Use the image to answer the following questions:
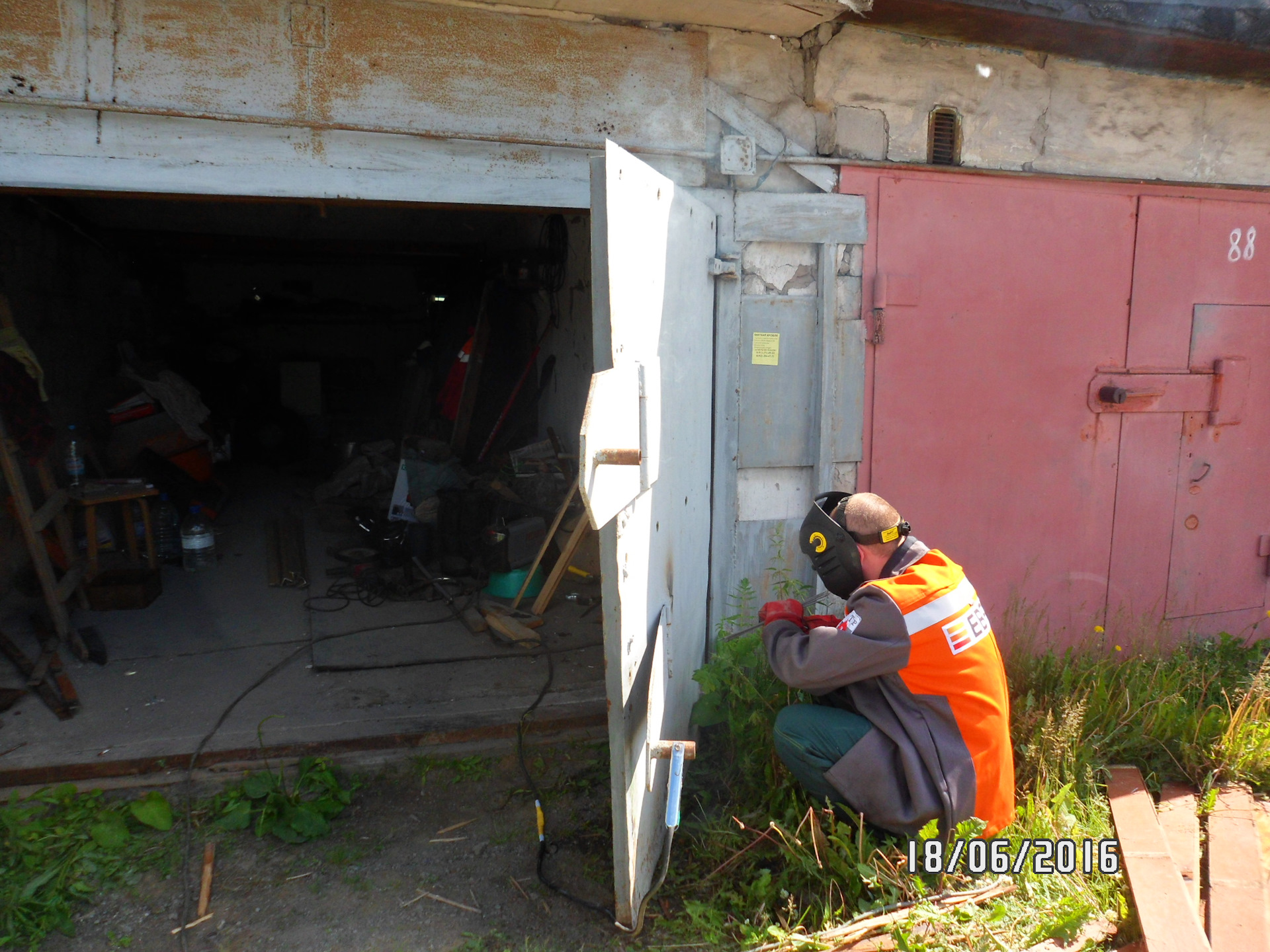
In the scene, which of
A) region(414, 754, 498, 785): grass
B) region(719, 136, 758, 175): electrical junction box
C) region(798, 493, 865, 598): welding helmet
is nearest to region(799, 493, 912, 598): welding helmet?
region(798, 493, 865, 598): welding helmet

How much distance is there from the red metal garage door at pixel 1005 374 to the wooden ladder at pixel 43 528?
4443 mm

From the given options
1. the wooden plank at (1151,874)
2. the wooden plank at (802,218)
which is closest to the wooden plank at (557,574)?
the wooden plank at (802,218)

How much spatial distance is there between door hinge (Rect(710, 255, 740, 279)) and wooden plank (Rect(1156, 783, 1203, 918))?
111 inches

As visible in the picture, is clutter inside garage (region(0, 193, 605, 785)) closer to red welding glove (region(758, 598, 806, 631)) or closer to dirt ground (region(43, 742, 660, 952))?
dirt ground (region(43, 742, 660, 952))

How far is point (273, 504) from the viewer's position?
28.4 ft

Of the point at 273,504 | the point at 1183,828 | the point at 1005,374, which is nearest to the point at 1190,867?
the point at 1183,828

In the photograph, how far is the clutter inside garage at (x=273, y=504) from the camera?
407 cm

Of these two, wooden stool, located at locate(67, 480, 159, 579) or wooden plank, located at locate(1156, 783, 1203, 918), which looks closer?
wooden plank, located at locate(1156, 783, 1203, 918)

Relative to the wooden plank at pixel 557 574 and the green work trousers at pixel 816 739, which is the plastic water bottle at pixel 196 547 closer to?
the wooden plank at pixel 557 574

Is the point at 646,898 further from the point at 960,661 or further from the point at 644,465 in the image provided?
the point at 644,465

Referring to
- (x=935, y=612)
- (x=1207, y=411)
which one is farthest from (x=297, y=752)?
(x=1207, y=411)

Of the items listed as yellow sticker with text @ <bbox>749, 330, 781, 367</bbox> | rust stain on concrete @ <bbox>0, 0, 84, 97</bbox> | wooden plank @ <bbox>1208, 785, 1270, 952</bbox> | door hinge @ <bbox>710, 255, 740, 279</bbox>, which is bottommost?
wooden plank @ <bbox>1208, 785, 1270, 952</bbox>

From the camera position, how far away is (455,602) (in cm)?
541

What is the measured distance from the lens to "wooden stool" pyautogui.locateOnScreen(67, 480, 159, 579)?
5.48m
